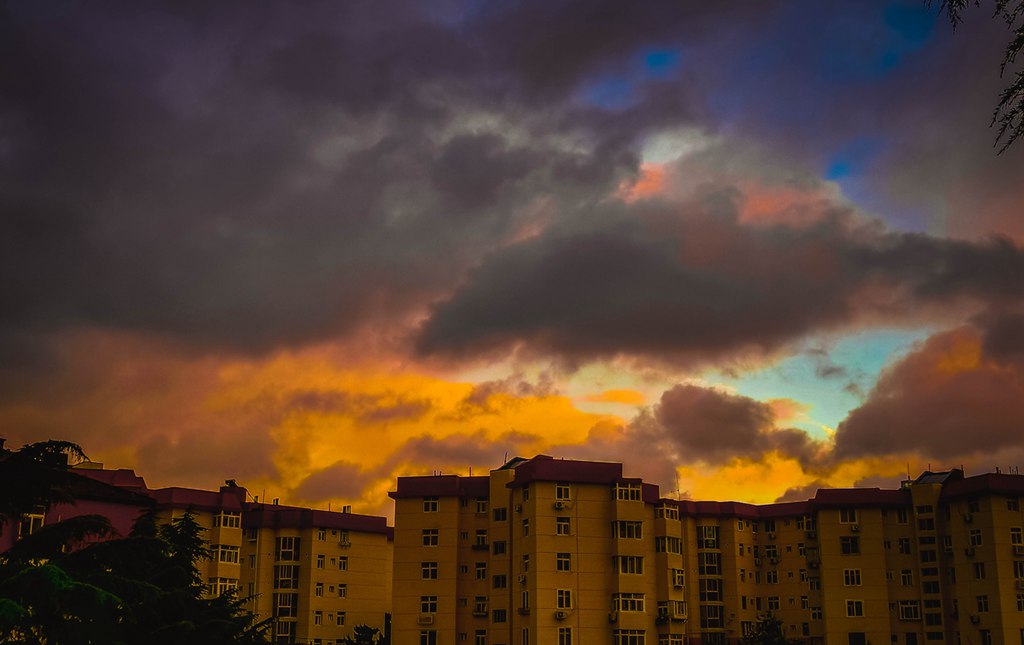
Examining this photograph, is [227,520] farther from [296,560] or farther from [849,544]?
[849,544]

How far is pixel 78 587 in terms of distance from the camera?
1973 cm

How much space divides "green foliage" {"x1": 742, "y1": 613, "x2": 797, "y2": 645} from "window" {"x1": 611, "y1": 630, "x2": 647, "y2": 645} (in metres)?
11.8

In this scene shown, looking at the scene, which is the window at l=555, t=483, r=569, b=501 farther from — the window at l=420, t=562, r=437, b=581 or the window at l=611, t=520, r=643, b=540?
the window at l=420, t=562, r=437, b=581

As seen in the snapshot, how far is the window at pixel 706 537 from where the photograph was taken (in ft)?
294

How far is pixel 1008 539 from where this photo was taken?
7575cm

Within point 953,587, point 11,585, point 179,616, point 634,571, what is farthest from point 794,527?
point 11,585

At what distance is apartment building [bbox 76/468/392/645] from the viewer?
8131 cm

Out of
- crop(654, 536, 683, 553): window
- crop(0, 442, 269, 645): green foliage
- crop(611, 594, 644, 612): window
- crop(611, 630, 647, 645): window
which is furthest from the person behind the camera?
crop(654, 536, 683, 553): window

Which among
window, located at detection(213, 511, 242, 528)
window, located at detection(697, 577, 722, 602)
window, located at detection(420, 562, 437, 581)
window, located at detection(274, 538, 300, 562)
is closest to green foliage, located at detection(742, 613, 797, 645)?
window, located at detection(697, 577, 722, 602)

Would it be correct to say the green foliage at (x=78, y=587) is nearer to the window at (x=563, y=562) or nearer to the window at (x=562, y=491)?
the window at (x=563, y=562)

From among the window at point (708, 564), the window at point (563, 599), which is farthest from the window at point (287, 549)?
the window at point (708, 564)

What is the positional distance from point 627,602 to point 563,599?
403cm

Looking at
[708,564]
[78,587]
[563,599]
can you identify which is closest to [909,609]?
[708,564]

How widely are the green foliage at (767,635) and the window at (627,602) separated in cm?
1227
